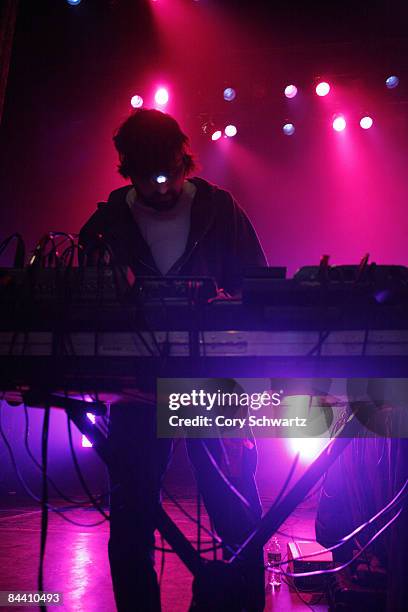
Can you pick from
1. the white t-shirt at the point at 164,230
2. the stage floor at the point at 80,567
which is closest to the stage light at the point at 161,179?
the white t-shirt at the point at 164,230

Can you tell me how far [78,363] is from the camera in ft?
3.61

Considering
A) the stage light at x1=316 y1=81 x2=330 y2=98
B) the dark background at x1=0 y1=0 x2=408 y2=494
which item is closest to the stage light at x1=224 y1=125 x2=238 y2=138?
the dark background at x1=0 y1=0 x2=408 y2=494

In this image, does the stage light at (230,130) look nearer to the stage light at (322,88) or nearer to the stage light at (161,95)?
the stage light at (161,95)

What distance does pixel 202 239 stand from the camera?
5.66 feet

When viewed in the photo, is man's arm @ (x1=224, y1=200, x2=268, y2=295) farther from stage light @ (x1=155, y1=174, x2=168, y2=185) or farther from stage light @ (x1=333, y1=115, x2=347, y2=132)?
stage light @ (x1=333, y1=115, x2=347, y2=132)

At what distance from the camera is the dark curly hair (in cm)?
171

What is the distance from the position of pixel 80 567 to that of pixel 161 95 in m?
4.97

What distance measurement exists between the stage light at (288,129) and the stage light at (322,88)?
1.52 ft

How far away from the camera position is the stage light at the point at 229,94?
20.7 feet

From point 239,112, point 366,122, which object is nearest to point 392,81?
point 366,122

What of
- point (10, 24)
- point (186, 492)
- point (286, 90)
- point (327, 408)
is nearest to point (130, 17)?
point (286, 90)

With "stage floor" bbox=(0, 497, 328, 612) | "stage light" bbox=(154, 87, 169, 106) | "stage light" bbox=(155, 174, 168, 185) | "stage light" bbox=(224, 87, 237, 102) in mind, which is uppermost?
"stage light" bbox=(224, 87, 237, 102)

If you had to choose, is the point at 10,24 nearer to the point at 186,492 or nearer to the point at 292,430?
the point at 292,430

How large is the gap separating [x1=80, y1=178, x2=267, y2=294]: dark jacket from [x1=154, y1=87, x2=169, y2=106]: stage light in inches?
189
